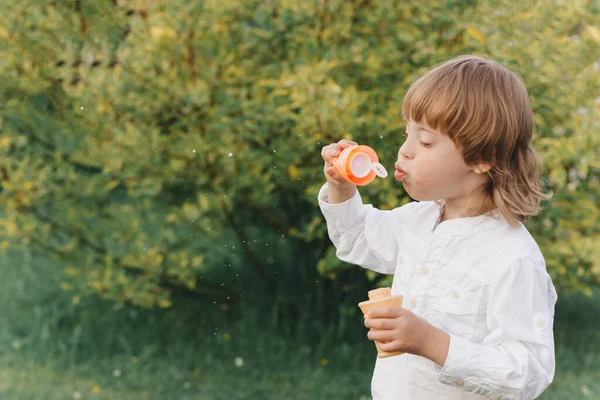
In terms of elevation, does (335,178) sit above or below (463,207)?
above

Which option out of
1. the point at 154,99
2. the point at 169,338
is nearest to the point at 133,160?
the point at 154,99

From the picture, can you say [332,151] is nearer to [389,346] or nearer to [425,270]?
[425,270]

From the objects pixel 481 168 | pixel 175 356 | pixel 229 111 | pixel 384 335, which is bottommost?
pixel 175 356

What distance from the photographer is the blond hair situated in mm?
1849

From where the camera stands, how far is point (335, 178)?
81.2 inches

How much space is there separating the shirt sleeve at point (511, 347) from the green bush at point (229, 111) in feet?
5.53

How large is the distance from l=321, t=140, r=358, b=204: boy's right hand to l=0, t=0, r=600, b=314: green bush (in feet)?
4.06

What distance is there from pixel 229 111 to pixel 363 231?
60.8 inches

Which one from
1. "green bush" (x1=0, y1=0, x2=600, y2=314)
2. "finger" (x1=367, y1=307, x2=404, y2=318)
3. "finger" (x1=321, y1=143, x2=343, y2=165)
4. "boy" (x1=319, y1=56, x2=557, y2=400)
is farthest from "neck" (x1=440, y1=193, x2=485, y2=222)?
"green bush" (x1=0, y1=0, x2=600, y2=314)

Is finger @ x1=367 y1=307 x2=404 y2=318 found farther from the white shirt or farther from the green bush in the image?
the green bush

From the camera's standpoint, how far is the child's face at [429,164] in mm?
1857

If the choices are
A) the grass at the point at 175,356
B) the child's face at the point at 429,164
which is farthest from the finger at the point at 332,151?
the grass at the point at 175,356

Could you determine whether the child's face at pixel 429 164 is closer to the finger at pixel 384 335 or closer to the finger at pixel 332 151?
the finger at pixel 332 151

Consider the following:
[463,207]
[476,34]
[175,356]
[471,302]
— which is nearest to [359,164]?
[463,207]
